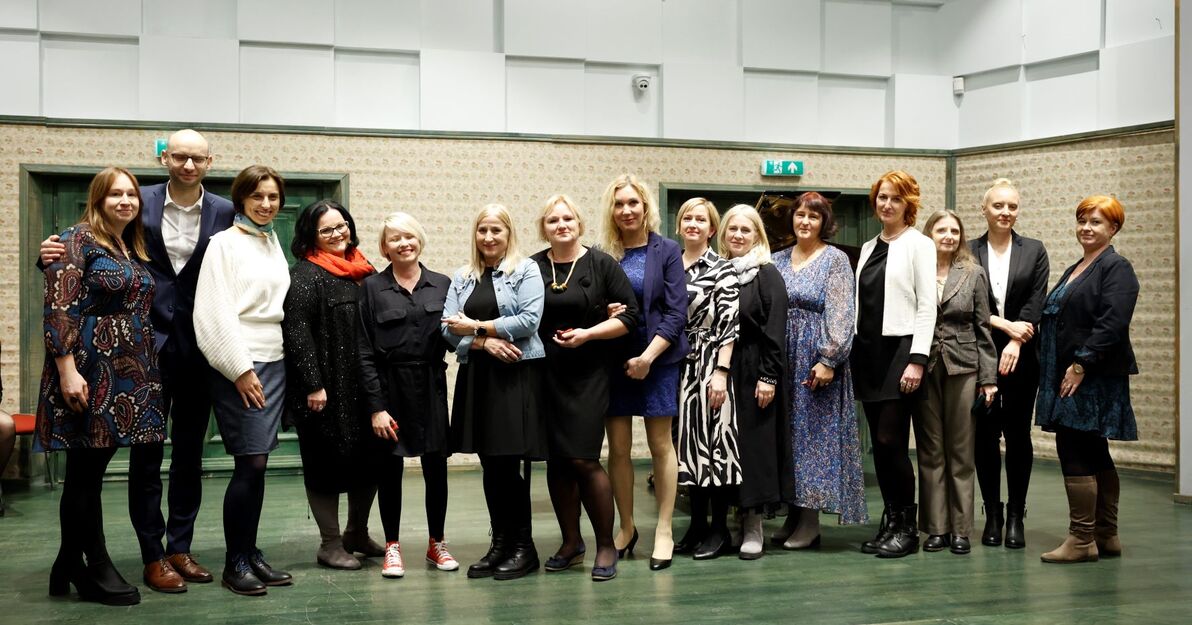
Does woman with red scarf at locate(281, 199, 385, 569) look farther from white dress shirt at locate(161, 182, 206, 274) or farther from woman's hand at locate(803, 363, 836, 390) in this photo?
woman's hand at locate(803, 363, 836, 390)

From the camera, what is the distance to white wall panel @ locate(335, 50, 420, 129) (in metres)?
6.91

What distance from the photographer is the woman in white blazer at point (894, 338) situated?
4465 millimetres

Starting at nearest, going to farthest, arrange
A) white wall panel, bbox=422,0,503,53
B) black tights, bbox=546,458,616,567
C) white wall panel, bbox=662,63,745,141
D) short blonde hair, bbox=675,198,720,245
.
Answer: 1. black tights, bbox=546,458,616,567
2. short blonde hair, bbox=675,198,720,245
3. white wall panel, bbox=422,0,503,53
4. white wall panel, bbox=662,63,745,141

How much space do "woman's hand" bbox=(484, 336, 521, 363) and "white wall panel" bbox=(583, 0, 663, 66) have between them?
376cm

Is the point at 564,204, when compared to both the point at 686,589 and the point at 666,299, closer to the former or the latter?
the point at 666,299

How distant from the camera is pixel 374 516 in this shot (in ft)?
17.6

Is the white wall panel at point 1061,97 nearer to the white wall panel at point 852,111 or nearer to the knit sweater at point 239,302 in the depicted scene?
the white wall panel at point 852,111

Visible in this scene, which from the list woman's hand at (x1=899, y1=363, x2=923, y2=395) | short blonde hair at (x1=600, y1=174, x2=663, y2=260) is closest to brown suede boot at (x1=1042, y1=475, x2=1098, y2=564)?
woman's hand at (x1=899, y1=363, x2=923, y2=395)

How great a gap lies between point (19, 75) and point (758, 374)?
4811 millimetres

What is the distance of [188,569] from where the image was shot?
13.4ft

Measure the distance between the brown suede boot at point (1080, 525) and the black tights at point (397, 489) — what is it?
2472mm

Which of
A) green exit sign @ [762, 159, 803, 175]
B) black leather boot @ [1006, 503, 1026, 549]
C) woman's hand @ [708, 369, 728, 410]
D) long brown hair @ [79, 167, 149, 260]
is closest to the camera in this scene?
long brown hair @ [79, 167, 149, 260]

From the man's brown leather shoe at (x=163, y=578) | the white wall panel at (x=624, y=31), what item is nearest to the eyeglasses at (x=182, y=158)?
the man's brown leather shoe at (x=163, y=578)

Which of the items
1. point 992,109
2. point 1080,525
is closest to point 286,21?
point 992,109
